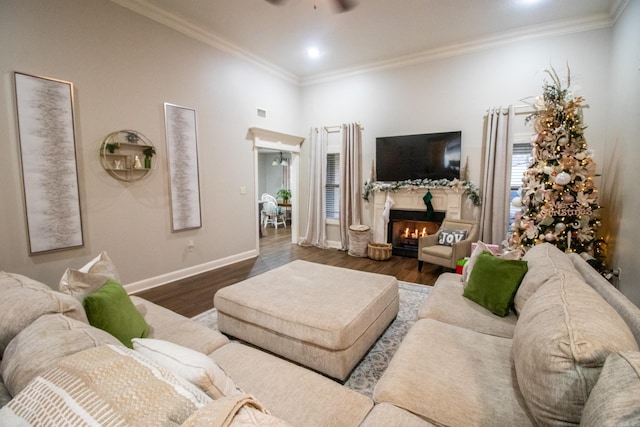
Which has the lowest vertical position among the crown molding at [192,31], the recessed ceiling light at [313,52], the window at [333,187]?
the window at [333,187]

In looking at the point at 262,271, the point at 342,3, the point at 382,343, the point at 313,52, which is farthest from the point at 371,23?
the point at 382,343

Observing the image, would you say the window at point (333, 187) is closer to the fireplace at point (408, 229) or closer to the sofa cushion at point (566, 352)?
the fireplace at point (408, 229)

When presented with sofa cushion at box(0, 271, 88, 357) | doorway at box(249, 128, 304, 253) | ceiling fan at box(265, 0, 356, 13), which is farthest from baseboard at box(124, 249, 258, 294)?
ceiling fan at box(265, 0, 356, 13)

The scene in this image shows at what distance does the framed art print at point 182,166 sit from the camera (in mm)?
3844

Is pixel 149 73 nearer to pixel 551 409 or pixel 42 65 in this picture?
pixel 42 65

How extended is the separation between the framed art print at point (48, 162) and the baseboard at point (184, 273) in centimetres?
84

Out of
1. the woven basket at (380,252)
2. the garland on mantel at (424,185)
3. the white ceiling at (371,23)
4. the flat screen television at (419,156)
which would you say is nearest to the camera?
the white ceiling at (371,23)

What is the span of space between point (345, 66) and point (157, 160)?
3743mm

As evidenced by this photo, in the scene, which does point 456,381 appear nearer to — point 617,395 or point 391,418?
point 391,418

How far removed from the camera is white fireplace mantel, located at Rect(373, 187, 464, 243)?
470 centimetres

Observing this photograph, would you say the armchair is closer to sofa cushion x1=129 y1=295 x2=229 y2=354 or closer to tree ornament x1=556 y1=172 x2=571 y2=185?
tree ornament x1=556 y1=172 x2=571 y2=185

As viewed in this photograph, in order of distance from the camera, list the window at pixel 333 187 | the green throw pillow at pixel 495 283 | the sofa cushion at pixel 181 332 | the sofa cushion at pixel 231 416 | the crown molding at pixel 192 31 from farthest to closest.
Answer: the window at pixel 333 187 < the crown molding at pixel 192 31 < the green throw pillow at pixel 495 283 < the sofa cushion at pixel 181 332 < the sofa cushion at pixel 231 416

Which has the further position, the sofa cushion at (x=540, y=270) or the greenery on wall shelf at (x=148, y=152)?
the greenery on wall shelf at (x=148, y=152)

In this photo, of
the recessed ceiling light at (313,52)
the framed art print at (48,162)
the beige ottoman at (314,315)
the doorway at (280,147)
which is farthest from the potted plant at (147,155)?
the recessed ceiling light at (313,52)
